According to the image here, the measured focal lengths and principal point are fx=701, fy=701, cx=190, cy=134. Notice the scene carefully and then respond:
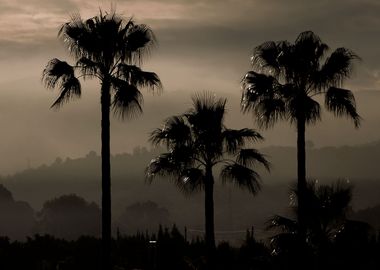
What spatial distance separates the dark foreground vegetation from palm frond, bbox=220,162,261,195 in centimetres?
258

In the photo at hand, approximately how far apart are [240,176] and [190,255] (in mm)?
14518

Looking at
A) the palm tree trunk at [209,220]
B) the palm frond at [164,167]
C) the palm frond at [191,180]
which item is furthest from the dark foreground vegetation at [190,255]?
the palm frond at [164,167]

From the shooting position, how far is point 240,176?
91.9 feet

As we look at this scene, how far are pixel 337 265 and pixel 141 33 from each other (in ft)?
36.0

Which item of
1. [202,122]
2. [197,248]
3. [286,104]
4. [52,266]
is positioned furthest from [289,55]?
[197,248]

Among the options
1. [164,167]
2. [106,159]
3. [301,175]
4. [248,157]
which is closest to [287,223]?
[301,175]

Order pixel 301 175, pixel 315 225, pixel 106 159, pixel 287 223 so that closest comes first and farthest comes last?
pixel 315 225, pixel 287 223, pixel 106 159, pixel 301 175

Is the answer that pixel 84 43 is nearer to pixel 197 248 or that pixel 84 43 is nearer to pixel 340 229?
pixel 340 229

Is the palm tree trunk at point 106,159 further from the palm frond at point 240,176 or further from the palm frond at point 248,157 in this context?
the palm frond at point 248,157

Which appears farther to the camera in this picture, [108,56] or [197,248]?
[197,248]

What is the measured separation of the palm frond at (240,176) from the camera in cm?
2769

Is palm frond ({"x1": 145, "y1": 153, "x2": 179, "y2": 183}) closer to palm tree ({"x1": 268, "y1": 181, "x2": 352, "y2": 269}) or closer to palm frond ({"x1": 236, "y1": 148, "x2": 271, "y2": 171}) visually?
palm frond ({"x1": 236, "y1": 148, "x2": 271, "y2": 171})

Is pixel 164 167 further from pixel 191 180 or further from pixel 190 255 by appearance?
pixel 190 255

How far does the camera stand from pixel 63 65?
2597 centimetres
